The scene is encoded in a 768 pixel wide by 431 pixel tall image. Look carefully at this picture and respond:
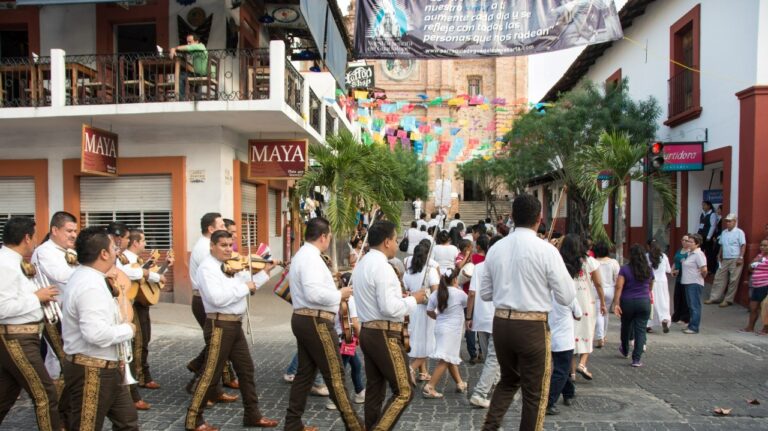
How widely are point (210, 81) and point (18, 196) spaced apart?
16.3ft

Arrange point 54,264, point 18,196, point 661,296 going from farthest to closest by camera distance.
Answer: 1. point 18,196
2. point 661,296
3. point 54,264

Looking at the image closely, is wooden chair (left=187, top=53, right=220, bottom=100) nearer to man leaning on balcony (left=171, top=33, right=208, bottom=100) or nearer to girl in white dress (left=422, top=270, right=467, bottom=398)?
man leaning on balcony (left=171, top=33, right=208, bottom=100)

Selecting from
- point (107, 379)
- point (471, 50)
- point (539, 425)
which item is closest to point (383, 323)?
point (539, 425)

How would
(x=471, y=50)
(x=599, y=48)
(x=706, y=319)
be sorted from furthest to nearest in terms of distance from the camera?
(x=599, y=48)
(x=706, y=319)
(x=471, y=50)

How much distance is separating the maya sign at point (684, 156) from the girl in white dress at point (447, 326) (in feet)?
31.2

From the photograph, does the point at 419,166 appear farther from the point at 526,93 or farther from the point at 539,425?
the point at 539,425

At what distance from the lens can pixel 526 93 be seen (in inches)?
1976

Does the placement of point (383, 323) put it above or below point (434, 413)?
above

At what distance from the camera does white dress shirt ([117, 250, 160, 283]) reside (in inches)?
244

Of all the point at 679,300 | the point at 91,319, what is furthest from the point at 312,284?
the point at 679,300

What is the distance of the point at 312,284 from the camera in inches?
195

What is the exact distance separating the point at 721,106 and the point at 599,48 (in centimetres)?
847

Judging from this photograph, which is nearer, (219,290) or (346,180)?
(219,290)

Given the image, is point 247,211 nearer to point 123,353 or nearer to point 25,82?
point 25,82
